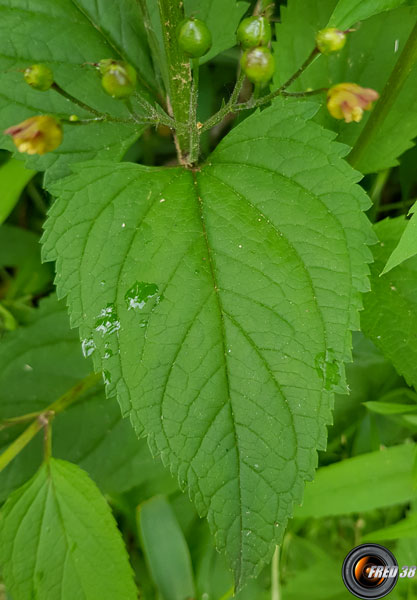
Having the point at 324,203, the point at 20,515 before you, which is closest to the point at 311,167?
the point at 324,203

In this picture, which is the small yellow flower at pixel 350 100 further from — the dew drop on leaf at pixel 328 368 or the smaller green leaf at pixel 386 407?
the smaller green leaf at pixel 386 407

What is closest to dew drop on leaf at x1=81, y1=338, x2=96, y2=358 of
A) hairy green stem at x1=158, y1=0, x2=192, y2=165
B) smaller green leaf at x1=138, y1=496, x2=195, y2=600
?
hairy green stem at x1=158, y1=0, x2=192, y2=165

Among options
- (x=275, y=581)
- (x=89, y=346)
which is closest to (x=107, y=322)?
(x=89, y=346)

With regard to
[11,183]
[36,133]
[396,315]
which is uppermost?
[11,183]

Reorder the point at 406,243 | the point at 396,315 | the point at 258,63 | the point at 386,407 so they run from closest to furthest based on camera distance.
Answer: the point at 258,63 → the point at 406,243 → the point at 396,315 → the point at 386,407

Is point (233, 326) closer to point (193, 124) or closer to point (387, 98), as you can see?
point (193, 124)

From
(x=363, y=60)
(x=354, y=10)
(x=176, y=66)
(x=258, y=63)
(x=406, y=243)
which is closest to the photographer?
(x=258, y=63)

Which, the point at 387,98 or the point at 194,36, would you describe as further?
the point at 387,98
